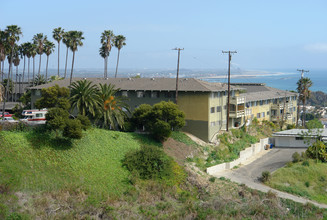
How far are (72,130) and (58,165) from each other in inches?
141

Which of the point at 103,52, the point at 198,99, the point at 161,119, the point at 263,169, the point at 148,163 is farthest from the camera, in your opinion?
the point at 103,52

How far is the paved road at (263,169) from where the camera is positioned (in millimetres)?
40344

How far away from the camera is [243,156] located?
52.7 m

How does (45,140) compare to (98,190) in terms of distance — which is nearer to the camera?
(98,190)

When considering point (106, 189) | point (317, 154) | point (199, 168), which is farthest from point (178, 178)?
point (317, 154)

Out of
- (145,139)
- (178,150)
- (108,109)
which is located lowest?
(178,150)

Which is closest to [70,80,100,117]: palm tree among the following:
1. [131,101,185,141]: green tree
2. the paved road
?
[131,101,185,141]: green tree

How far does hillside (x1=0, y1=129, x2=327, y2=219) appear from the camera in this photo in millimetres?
30125

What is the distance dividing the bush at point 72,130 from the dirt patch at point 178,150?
11643mm

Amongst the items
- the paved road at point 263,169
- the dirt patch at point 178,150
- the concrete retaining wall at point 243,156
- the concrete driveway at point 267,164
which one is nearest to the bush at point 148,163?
the dirt patch at point 178,150

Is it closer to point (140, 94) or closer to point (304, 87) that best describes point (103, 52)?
point (140, 94)

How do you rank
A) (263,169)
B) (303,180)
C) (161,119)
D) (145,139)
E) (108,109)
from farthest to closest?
(263,169), (161,119), (108,109), (145,139), (303,180)

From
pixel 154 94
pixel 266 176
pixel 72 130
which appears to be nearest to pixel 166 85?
pixel 154 94

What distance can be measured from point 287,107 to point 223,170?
3726 centimetres
